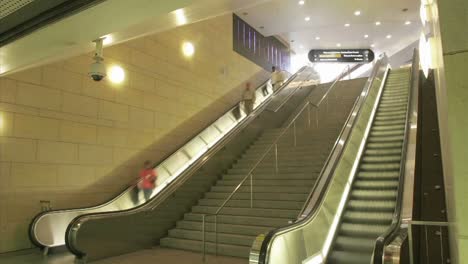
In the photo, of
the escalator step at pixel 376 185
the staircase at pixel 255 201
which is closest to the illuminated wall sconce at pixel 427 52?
the escalator step at pixel 376 185

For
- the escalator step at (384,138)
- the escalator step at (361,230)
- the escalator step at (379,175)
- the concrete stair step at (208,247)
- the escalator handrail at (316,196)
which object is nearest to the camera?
the escalator handrail at (316,196)

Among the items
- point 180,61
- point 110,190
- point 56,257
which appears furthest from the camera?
point 180,61

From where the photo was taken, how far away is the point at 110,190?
7.45 meters

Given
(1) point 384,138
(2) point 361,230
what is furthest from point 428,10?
(1) point 384,138

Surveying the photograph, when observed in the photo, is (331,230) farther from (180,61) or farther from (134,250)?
(180,61)

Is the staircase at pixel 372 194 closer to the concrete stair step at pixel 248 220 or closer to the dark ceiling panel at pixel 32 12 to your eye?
the concrete stair step at pixel 248 220

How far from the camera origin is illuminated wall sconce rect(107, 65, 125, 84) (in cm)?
766

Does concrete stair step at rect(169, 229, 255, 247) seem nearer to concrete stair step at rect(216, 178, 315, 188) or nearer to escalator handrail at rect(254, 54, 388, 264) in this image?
escalator handrail at rect(254, 54, 388, 264)

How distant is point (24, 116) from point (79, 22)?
145 inches

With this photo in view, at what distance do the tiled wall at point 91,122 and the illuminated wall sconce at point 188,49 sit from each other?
0.52ft

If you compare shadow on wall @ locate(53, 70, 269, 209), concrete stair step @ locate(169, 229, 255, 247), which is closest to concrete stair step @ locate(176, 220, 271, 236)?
concrete stair step @ locate(169, 229, 255, 247)

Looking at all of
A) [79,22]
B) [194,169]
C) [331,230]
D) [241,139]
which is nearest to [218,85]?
[241,139]

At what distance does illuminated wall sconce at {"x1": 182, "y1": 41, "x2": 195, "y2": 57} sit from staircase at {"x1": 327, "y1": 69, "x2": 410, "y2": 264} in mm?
5384

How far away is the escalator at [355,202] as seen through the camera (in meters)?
3.95
